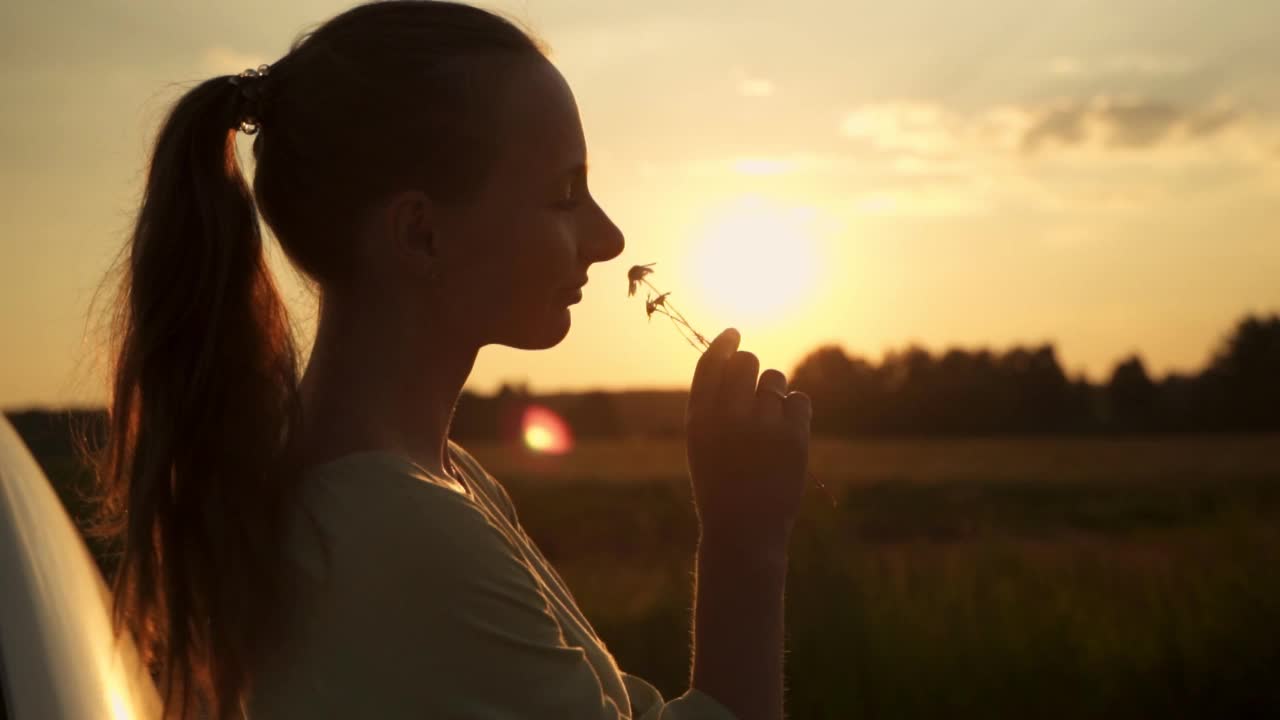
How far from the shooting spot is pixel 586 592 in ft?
28.6

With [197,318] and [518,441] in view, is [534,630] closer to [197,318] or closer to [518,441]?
[197,318]

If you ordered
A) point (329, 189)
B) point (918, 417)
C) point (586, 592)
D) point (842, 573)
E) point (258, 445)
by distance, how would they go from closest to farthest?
point (258, 445) → point (329, 189) → point (842, 573) → point (586, 592) → point (918, 417)

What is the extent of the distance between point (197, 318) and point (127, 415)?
0.52 feet

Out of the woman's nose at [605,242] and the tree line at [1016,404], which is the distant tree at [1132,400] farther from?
the woman's nose at [605,242]

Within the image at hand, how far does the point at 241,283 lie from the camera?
61.0 inches

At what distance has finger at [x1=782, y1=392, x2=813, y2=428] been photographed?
1.66m

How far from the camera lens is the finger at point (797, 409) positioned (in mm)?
1659

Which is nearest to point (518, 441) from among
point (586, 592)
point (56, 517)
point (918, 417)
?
point (918, 417)

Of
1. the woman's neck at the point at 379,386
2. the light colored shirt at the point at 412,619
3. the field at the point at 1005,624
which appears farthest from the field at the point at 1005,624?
the light colored shirt at the point at 412,619

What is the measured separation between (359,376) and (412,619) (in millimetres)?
321

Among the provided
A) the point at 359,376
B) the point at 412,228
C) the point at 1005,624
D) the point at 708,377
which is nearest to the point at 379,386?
the point at 359,376

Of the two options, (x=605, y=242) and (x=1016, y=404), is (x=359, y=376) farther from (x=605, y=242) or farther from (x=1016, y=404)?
(x=1016, y=404)

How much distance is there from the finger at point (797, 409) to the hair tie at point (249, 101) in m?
0.73

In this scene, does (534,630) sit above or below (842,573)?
above
